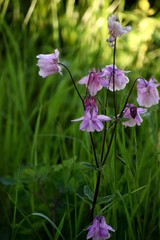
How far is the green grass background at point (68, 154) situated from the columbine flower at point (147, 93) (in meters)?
0.20

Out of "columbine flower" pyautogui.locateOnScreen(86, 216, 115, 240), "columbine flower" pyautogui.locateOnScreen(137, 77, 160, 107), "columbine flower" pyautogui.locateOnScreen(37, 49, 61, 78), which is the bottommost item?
"columbine flower" pyautogui.locateOnScreen(86, 216, 115, 240)

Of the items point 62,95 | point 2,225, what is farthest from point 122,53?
point 2,225

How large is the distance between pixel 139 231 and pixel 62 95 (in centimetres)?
82

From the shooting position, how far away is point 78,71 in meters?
2.15

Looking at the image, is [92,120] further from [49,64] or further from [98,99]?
[49,64]

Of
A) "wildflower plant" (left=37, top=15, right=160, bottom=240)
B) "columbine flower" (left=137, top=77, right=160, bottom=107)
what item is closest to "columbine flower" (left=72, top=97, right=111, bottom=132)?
"wildflower plant" (left=37, top=15, right=160, bottom=240)

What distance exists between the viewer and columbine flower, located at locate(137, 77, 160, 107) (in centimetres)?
110

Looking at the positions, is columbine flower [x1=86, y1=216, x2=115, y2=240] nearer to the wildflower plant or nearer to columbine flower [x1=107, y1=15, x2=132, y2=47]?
the wildflower plant

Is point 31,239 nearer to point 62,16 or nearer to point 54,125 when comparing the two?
point 54,125

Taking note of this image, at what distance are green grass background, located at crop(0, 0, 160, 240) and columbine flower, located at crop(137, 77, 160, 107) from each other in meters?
0.20

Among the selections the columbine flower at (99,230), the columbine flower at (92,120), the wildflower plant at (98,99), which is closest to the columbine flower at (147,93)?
the wildflower plant at (98,99)

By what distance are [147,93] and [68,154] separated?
2.48ft

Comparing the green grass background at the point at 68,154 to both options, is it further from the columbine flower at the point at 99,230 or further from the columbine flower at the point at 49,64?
the columbine flower at the point at 49,64

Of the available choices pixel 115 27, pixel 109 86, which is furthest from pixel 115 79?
pixel 115 27
